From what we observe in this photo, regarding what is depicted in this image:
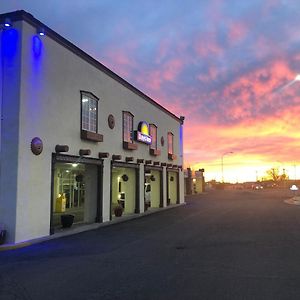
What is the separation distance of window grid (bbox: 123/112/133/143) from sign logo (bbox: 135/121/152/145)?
0.82 m

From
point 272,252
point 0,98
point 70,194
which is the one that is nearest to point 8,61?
point 0,98

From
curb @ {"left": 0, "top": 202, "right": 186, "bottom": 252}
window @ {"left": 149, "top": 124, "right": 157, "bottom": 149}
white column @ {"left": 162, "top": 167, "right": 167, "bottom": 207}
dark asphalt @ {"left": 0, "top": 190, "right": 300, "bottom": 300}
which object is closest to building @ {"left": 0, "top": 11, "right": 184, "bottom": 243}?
curb @ {"left": 0, "top": 202, "right": 186, "bottom": 252}

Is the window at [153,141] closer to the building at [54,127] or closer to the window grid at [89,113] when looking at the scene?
the building at [54,127]

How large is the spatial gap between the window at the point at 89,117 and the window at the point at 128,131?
402 cm

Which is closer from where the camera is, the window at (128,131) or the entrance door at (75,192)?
the entrance door at (75,192)

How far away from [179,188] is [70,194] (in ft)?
32.6

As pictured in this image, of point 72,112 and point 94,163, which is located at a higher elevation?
point 72,112

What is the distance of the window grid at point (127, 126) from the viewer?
24266mm

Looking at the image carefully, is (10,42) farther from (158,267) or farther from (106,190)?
(158,267)

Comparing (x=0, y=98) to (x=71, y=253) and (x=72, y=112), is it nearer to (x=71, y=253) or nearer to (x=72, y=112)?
(x=72, y=112)

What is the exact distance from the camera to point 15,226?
1373 cm

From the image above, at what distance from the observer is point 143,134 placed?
89.2ft

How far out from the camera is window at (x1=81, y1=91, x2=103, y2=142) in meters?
18.8

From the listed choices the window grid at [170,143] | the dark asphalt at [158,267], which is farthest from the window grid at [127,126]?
the window grid at [170,143]
